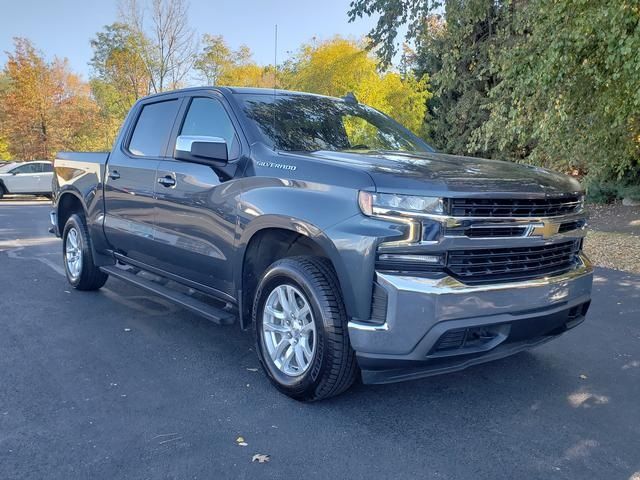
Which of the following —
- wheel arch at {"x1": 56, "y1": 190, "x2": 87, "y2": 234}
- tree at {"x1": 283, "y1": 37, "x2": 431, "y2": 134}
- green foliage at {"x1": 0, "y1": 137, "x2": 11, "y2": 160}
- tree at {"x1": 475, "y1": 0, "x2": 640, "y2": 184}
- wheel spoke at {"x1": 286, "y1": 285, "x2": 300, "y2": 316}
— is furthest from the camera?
green foliage at {"x1": 0, "y1": 137, "x2": 11, "y2": 160}

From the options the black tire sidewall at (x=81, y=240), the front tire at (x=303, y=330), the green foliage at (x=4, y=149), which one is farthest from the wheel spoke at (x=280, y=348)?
the green foliage at (x=4, y=149)

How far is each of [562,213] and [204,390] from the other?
2589mm

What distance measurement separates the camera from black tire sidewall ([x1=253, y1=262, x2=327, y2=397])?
129 inches

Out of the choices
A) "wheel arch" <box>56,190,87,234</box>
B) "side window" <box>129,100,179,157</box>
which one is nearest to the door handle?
"side window" <box>129,100,179,157</box>

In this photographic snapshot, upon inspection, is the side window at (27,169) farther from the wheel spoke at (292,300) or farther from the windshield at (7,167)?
the wheel spoke at (292,300)

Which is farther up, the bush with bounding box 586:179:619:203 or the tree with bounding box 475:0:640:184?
the tree with bounding box 475:0:640:184

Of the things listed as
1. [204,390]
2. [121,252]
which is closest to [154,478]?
[204,390]

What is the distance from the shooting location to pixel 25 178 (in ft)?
77.9

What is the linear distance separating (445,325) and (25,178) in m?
24.8

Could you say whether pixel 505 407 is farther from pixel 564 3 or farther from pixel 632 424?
pixel 564 3

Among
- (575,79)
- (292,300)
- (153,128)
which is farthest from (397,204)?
(575,79)

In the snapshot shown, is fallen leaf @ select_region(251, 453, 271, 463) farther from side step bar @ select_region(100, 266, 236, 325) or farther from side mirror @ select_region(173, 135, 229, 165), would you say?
side mirror @ select_region(173, 135, 229, 165)

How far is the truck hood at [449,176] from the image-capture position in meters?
3.01

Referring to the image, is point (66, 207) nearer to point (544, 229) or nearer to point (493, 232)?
point (493, 232)
